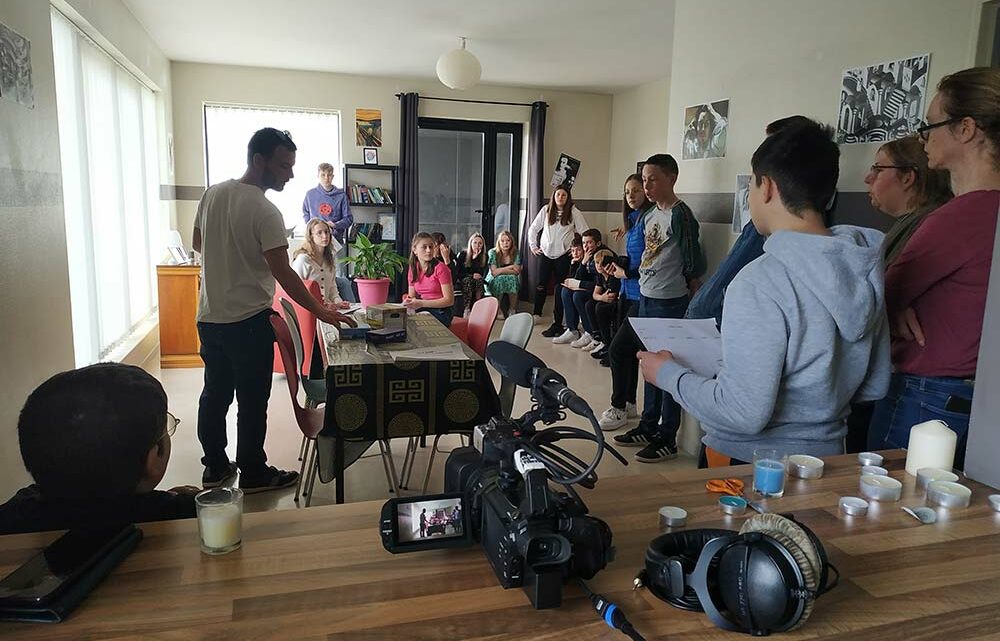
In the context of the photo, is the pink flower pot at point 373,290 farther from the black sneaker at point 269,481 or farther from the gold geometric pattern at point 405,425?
the gold geometric pattern at point 405,425

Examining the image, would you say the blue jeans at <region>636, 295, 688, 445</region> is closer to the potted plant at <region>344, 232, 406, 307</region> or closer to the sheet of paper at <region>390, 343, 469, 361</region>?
the sheet of paper at <region>390, 343, 469, 361</region>

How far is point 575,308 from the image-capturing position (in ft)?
21.3

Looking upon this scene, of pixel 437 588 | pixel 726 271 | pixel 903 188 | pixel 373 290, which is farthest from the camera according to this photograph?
pixel 373 290

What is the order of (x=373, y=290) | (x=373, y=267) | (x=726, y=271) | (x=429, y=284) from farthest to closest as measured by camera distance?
(x=373, y=290) → (x=373, y=267) → (x=429, y=284) → (x=726, y=271)

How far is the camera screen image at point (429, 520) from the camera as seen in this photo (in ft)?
3.15

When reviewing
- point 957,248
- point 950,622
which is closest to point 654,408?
point 957,248

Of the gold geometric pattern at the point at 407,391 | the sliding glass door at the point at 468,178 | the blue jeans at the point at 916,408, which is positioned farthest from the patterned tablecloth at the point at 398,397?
the sliding glass door at the point at 468,178

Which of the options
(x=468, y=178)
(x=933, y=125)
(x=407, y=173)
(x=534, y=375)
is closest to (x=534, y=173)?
(x=468, y=178)

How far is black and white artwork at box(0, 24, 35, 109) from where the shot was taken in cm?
255

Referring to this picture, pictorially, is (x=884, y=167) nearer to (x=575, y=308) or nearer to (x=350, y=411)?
(x=350, y=411)

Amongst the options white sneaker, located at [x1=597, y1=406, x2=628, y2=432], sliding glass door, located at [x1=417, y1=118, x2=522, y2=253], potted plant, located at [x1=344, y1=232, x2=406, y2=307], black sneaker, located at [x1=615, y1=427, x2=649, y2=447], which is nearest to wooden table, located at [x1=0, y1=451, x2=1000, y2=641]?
black sneaker, located at [x1=615, y1=427, x2=649, y2=447]

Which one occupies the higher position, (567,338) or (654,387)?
(654,387)

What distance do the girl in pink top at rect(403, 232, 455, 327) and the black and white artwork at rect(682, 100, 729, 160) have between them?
1794mm

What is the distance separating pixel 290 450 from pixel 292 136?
16.8 ft
